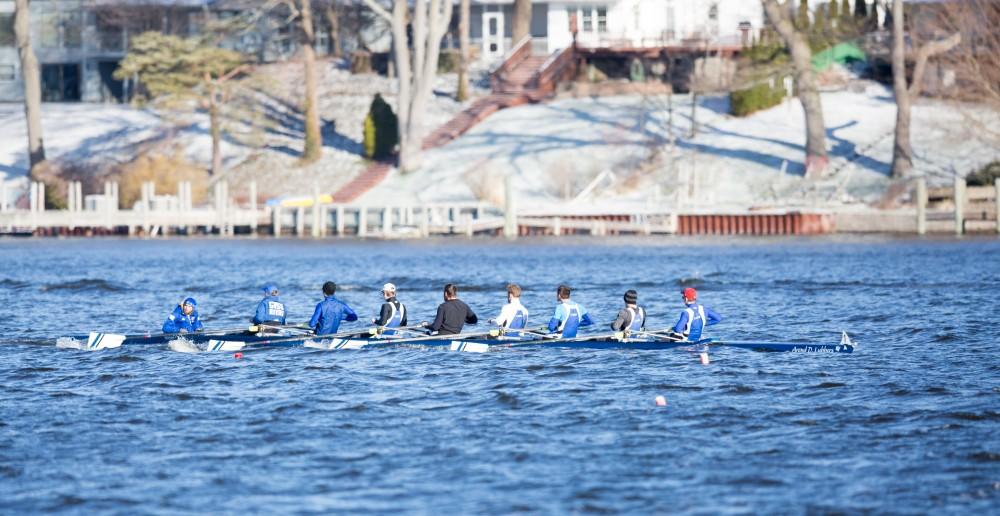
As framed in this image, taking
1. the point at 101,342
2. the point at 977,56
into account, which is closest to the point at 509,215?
the point at 977,56

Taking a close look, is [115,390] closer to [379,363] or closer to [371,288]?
[379,363]

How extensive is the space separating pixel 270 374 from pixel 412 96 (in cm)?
5186

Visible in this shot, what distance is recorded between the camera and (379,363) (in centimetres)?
3033

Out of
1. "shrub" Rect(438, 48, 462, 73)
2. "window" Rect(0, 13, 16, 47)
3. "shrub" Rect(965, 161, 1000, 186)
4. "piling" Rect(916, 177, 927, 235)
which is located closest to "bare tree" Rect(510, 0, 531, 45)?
"shrub" Rect(438, 48, 462, 73)

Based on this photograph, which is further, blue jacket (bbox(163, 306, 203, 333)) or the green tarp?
the green tarp

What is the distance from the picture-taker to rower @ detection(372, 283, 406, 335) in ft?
104

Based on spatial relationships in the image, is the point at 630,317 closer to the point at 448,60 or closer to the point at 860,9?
the point at 860,9

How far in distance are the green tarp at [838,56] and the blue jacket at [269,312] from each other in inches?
2228

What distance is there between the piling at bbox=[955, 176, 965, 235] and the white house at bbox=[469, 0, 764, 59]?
76.2 ft

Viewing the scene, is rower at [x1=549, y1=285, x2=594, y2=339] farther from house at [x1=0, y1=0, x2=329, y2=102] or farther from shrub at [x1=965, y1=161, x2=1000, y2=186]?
house at [x1=0, y1=0, x2=329, y2=102]

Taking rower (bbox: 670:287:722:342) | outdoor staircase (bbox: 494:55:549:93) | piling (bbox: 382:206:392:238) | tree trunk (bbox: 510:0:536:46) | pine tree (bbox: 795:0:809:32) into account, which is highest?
tree trunk (bbox: 510:0:536:46)

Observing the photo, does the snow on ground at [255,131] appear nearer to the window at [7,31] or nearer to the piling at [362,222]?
the window at [7,31]

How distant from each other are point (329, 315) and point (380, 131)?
52.2 meters

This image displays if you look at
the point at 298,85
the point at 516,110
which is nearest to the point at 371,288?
the point at 516,110
